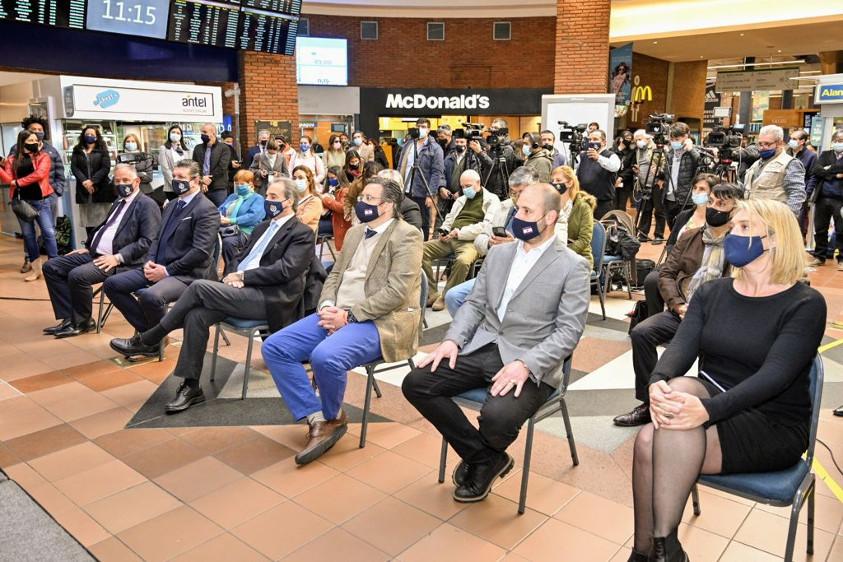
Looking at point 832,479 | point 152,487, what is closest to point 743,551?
point 832,479

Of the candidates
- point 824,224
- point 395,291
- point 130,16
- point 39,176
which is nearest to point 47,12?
point 130,16

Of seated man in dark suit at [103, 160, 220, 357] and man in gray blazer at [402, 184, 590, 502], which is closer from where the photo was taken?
man in gray blazer at [402, 184, 590, 502]

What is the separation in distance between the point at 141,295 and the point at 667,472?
139 inches

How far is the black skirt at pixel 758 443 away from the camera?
86.7 inches

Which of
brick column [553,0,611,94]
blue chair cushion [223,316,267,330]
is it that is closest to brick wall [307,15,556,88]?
brick column [553,0,611,94]

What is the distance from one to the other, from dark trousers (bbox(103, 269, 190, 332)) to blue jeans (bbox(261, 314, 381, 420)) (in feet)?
4.58

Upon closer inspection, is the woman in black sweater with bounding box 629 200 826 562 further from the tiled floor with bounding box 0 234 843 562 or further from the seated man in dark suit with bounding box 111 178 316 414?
the seated man in dark suit with bounding box 111 178 316 414

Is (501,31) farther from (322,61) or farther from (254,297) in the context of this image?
(254,297)

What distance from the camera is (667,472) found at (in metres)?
2.17

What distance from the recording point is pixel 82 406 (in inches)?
158

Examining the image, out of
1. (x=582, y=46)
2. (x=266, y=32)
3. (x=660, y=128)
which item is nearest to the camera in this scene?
(x=660, y=128)

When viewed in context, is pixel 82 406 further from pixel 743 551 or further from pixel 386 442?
pixel 743 551

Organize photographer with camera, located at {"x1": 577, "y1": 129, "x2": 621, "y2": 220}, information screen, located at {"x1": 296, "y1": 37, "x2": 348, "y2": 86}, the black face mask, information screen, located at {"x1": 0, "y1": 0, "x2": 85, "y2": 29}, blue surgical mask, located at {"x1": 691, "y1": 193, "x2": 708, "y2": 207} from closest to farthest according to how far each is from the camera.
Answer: the black face mask, blue surgical mask, located at {"x1": 691, "y1": 193, "x2": 708, "y2": 207}, photographer with camera, located at {"x1": 577, "y1": 129, "x2": 621, "y2": 220}, information screen, located at {"x1": 0, "y1": 0, "x2": 85, "y2": 29}, information screen, located at {"x1": 296, "y1": 37, "x2": 348, "y2": 86}

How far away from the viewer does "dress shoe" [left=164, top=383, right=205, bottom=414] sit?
388 centimetres
